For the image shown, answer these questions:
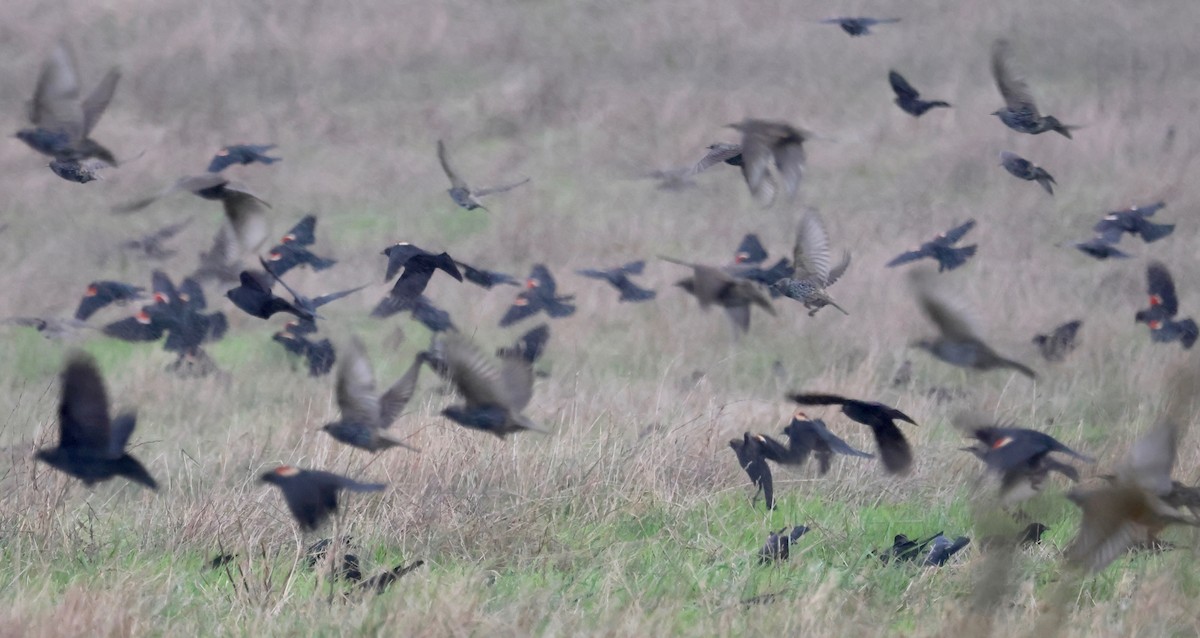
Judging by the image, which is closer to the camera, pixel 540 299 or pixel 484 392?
pixel 484 392

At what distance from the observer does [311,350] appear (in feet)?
26.1

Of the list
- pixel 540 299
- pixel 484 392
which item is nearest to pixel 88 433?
pixel 484 392

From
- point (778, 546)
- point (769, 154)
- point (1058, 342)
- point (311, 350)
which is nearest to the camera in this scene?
point (778, 546)

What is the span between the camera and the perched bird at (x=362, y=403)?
4207 millimetres

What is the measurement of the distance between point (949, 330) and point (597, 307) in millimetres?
6719

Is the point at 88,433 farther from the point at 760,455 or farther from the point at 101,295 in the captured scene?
the point at 101,295

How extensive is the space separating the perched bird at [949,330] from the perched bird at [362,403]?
156 cm

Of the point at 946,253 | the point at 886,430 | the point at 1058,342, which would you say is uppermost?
the point at 886,430

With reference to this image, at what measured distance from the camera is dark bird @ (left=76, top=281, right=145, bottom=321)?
308 inches

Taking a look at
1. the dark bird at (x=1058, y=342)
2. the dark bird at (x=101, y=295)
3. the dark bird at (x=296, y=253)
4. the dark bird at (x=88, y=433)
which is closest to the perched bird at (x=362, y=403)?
the dark bird at (x=88, y=433)

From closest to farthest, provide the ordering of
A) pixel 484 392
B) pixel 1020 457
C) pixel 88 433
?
pixel 88 433, pixel 1020 457, pixel 484 392

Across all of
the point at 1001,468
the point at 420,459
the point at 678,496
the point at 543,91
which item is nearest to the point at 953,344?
the point at 1001,468

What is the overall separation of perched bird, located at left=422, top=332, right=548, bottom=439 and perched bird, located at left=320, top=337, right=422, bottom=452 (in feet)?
0.51

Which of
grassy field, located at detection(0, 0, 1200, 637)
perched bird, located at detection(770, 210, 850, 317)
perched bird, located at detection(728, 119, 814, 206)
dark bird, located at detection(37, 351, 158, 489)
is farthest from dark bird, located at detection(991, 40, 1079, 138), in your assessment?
dark bird, located at detection(37, 351, 158, 489)
